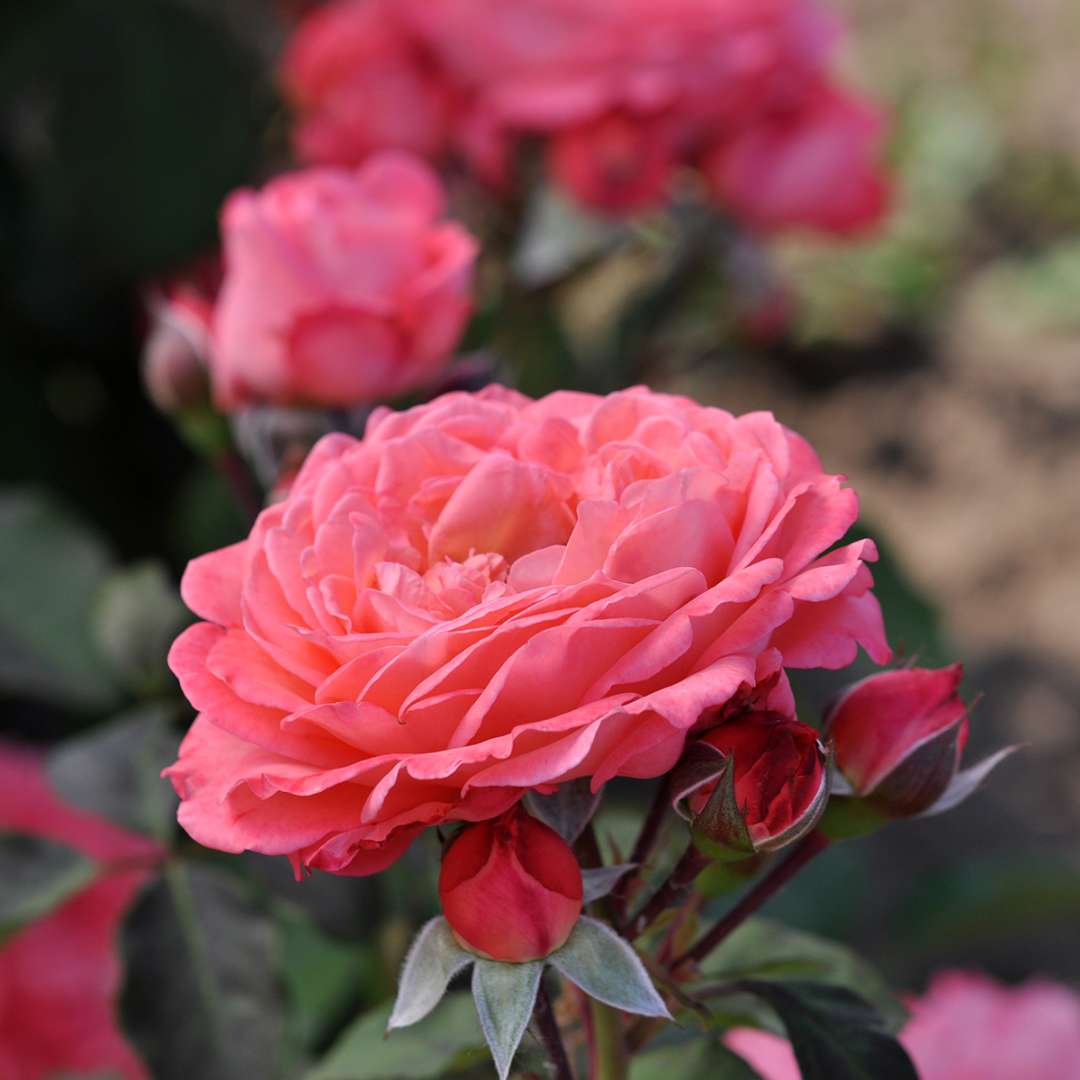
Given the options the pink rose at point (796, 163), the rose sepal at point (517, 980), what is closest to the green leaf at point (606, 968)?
the rose sepal at point (517, 980)

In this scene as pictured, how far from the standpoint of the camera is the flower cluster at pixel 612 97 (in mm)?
790

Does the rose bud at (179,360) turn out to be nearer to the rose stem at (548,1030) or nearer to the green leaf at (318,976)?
the green leaf at (318,976)

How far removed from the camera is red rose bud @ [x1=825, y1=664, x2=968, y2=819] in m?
0.35

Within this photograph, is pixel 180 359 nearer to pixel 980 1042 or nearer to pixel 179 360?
pixel 179 360

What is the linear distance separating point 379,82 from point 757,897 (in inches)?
24.9

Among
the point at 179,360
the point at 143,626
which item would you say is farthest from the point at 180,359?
the point at 143,626

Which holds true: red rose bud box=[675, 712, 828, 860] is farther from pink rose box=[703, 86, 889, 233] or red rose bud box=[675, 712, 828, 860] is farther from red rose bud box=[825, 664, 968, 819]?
pink rose box=[703, 86, 889, 233]

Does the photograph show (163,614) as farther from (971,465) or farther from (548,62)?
(971,465)

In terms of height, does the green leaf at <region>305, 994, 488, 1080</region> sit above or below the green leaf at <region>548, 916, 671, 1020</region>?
below

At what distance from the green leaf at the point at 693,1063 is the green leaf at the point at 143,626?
31 centimetres

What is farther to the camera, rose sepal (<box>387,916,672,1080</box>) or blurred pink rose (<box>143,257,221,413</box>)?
blurred pink rose (<box>143,257,221,413</box>)

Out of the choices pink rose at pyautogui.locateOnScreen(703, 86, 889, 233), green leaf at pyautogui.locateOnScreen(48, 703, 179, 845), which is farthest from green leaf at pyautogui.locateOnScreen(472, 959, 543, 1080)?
pink rose at pyautogui.locateOnScreen(703, 86, 889, 233)

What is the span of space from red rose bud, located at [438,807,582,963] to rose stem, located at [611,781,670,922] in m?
0.04

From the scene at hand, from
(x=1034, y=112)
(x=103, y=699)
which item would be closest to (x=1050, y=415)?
(x=1034, y=112)
